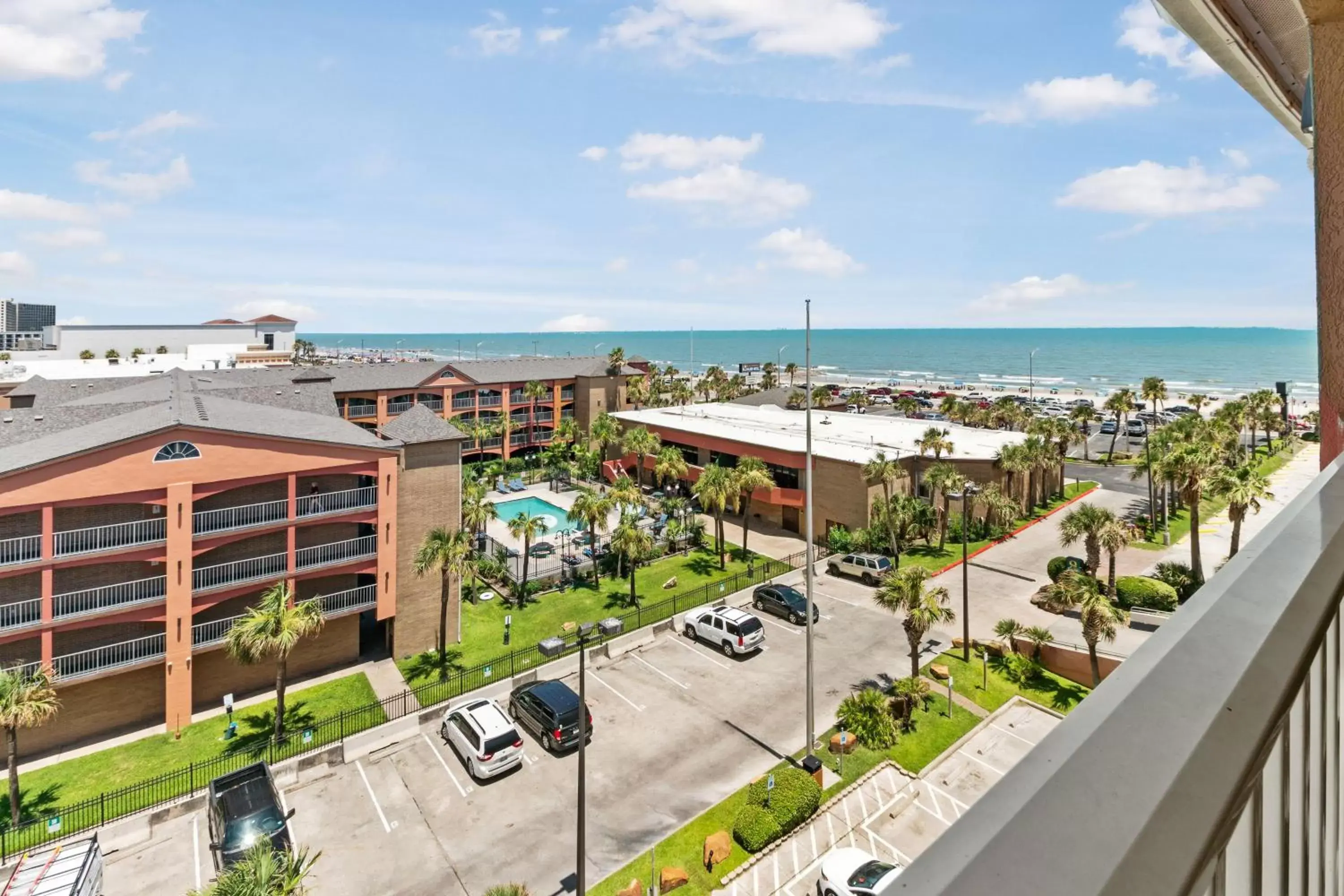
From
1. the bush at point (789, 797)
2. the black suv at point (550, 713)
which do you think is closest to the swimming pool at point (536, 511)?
the black suv at point (550, 713)

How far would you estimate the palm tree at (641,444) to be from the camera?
5159 centimetres

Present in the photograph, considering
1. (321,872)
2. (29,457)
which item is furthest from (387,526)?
(321,872)

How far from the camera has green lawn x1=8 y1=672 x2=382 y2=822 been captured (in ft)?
66.1

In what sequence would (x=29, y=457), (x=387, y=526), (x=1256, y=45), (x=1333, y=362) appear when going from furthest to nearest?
(x=387, y=526) < (x=29, y=457) < (x=1256, y=45) < (x=1333, y=362)

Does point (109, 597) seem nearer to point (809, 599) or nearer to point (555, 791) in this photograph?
point (555, 791)

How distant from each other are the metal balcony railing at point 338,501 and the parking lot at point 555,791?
8967mm

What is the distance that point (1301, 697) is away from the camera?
150 cm

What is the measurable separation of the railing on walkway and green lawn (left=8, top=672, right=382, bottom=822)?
6512 mm

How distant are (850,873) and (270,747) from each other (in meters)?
17.6

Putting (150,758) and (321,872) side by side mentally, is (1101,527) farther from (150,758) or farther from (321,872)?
(150,758)

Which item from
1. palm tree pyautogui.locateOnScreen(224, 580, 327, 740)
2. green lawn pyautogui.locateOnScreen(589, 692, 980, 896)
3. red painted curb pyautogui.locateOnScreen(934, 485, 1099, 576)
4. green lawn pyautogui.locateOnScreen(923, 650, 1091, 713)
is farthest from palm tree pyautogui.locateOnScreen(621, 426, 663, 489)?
green lawn pyautogui.locateOnScreen(589, 692, 980, 896)

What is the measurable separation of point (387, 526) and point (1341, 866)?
28345 mm

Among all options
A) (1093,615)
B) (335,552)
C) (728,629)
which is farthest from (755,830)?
(335,552)

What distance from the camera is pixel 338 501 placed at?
2647cm
